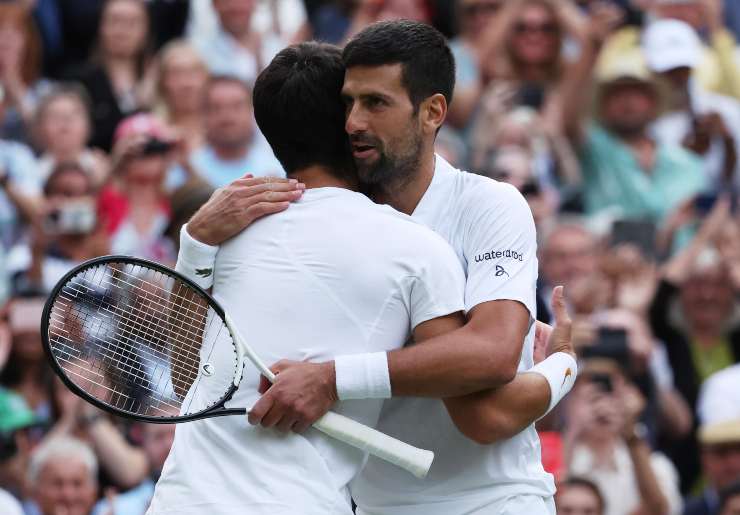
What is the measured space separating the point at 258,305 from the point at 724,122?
19.9 feet

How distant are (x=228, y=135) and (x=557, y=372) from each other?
5201mm

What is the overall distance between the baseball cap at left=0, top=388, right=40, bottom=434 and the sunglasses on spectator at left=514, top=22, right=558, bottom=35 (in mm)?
3894

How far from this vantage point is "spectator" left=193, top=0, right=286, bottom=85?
32.9ft

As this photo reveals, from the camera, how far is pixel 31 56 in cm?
988

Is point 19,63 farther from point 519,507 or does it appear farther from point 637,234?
point 519,507

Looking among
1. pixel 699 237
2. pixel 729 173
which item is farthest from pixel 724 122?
pixel 699 237

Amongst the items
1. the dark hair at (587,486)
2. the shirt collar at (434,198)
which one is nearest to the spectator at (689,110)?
the dark hair at (587,486)

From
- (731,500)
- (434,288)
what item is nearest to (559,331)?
(434,288)

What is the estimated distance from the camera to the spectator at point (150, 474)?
7260 millimetres

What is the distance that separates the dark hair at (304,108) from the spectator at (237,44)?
18.9 feet

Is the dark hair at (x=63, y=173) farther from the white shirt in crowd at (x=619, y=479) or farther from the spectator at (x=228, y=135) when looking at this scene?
the white shirt in crowd at (x=619, y=479)

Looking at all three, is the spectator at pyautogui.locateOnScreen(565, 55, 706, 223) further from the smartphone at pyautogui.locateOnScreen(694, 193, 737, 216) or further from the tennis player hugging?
the tennis player hugging

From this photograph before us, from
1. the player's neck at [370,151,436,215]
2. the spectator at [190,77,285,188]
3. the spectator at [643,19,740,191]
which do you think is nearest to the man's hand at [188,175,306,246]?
the player's neck at [370,151,436,215]

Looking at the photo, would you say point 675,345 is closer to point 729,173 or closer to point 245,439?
point 729,173
